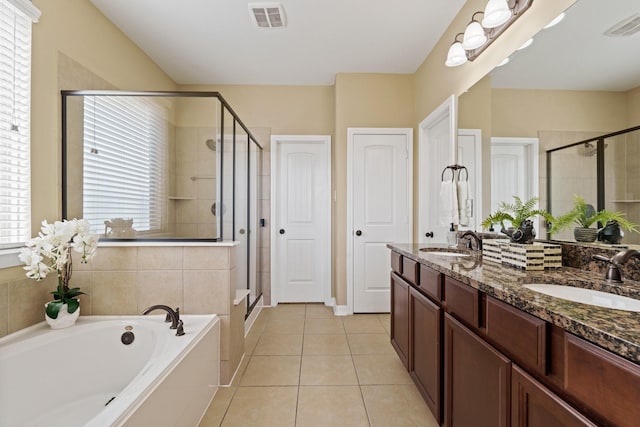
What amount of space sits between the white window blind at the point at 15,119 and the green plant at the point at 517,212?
2.69 metres

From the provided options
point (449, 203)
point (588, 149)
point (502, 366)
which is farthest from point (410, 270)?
point (588, 149)

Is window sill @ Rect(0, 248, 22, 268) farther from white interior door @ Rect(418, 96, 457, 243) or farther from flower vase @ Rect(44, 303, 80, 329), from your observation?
white interior door @ Rect(418, 96, 457, 243)

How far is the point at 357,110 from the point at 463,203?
67.1 inches

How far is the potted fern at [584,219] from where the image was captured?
1135 millimetres

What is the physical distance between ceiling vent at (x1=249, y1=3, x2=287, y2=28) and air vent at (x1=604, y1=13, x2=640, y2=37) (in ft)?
6.52

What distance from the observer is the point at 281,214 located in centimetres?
363

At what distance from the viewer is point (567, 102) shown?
1.31 meters

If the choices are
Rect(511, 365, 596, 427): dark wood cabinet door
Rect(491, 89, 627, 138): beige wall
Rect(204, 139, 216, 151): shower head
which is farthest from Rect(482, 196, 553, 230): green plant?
Rect(204, 139, 216, 151): shower head

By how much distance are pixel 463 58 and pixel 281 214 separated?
7.91ft

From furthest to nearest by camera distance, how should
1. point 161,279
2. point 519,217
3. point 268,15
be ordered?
1. point 268,15
2. point 161,279
3. point 519,217

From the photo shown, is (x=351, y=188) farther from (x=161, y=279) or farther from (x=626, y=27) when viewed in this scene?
(x=626, y=27)

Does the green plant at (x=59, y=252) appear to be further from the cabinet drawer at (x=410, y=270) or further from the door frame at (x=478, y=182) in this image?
the door frame at (x=478, y=182)

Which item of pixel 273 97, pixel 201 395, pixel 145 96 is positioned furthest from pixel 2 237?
pixel 273 97

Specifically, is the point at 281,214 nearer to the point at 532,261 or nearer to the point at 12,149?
the point at 12,149
